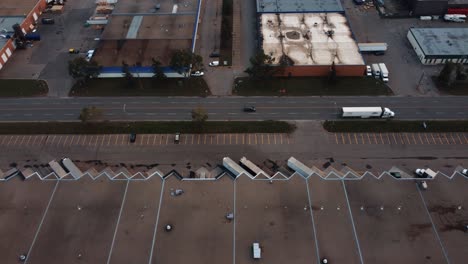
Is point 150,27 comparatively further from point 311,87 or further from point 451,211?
point 451,211

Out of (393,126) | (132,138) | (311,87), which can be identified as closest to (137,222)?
(132,138)

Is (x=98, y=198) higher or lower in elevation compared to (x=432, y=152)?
higher

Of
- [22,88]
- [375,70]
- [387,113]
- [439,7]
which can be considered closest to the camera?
[387,113]

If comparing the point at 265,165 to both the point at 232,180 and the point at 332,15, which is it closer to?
the point at 232,180

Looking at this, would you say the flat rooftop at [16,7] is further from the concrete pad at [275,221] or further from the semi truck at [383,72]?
the semi truck at [383,72]

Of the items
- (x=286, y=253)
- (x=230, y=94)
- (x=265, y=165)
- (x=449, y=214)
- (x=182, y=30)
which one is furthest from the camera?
(x=182, y=30)

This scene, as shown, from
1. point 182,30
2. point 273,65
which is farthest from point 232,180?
point 182,30

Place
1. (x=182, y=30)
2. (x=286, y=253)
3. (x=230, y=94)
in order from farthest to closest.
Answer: (x=182, y=30) < (x=230, y=94) < (x=286, y=253)
